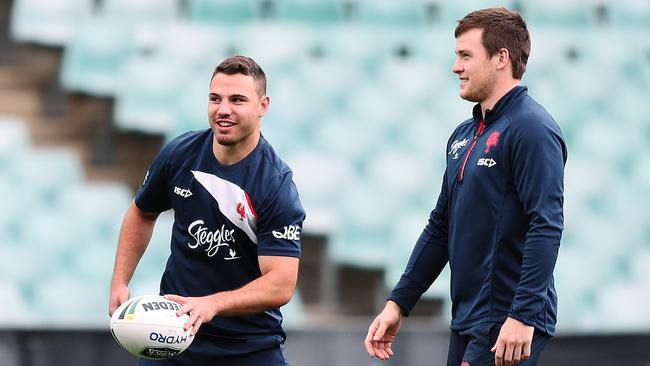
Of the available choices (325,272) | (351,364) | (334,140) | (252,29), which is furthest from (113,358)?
(252,29)

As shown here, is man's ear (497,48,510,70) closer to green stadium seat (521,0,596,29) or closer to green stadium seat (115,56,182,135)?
green stadium seat (115,56,182,135)

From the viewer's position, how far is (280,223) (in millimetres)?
4156

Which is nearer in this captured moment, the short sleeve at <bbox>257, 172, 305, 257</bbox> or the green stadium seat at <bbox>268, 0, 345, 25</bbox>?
the short sleeve at <bbox>257, 172, 305, 257</bbox>

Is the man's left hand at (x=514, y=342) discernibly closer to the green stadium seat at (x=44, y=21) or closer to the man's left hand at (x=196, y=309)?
the man's left hand at (x=196, y=309)

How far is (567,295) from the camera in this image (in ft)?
27.0

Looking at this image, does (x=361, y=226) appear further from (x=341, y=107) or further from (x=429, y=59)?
(x=429, y=59)

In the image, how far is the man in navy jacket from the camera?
11.5ft

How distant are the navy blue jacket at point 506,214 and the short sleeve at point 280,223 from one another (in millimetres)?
613

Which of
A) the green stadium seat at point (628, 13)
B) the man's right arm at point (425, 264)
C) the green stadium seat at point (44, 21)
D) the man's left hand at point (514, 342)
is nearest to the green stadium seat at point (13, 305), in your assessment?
the green stadium seat at point (44, 21)

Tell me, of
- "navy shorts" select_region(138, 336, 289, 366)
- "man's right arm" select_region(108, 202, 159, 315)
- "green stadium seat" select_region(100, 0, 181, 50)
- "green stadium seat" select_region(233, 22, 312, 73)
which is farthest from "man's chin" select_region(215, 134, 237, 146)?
"green stadium seat" select_region(100, 0, 181, 50)

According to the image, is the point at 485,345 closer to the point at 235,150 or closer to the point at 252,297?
the point at 252,297

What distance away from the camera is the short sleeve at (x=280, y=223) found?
4.13 m

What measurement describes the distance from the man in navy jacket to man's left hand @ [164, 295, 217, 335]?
0.87 m

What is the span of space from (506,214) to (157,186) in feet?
4.74
